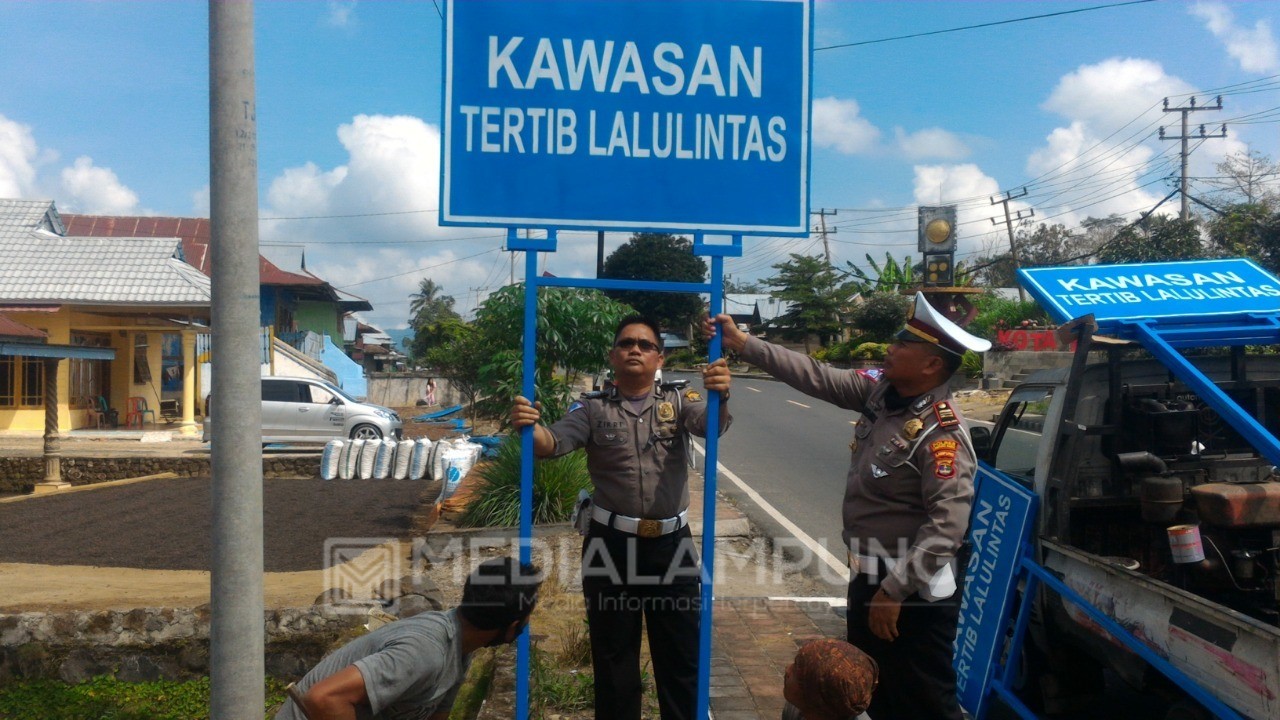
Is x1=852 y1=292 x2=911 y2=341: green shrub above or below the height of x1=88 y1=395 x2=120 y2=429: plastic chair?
above

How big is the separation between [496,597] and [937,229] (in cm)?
1113

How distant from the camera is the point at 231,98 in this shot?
10.3 feet

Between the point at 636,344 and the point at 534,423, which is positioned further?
the point at 636,344

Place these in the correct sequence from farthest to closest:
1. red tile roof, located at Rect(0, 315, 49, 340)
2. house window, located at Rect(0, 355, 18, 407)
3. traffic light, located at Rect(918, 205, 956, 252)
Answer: house window, located at Rect(0, 355, 18, 407)
red tile roof, located at Rect(0, 315, 49, 340)
traffic light, located at Rect(918, 205, 956, 252)

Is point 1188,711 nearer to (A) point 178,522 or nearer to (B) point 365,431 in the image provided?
(A) point 178,522

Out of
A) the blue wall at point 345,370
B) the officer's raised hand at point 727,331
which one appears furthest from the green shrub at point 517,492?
the blue wall at point 345,370

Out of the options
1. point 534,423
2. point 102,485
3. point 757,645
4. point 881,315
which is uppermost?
point 881,315

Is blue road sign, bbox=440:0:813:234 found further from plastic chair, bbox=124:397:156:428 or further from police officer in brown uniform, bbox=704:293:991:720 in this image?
plastic chair, bbox=124:397:156:428

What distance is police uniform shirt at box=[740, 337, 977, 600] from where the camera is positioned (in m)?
2.90

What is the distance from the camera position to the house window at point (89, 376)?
74.2 ft

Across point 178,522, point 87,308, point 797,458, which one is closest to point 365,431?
point 87,308

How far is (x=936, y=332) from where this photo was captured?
3.09 meters

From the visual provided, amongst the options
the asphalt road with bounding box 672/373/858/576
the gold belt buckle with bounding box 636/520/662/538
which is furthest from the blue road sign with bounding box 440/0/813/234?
the asphalt road with bounding box 672/373/858/576

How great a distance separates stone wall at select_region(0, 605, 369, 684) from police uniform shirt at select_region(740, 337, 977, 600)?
9.58 ft
